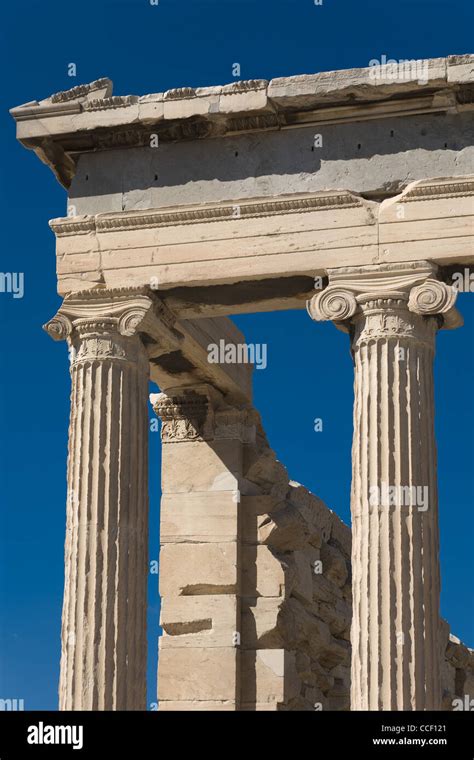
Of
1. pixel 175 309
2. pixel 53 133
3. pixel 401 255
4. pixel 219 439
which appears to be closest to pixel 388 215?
pixel 401 255

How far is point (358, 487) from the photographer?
67.9 feet

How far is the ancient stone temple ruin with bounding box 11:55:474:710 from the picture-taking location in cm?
2047

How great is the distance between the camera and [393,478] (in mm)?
20516

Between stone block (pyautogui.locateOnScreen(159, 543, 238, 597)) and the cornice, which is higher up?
the cornice

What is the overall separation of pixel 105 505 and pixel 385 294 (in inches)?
167

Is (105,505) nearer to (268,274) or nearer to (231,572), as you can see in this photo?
(268,274)

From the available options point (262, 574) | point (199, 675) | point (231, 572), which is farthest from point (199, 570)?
point (199, 675)

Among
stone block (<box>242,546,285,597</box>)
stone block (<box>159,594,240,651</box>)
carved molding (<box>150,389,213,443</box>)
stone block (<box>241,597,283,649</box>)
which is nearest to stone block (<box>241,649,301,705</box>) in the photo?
stone block (<box>241,597,283,649</box>)

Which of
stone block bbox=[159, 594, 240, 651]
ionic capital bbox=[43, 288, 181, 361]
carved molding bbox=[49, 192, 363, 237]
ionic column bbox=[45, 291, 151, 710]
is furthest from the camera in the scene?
stone block bbox=[159, 594, 240, 651]

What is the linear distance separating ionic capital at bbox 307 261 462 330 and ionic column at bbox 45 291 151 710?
2.35m

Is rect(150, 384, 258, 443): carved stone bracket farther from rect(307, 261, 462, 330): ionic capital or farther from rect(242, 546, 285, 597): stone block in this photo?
rect(307, 261, 462, 330): ionic capital

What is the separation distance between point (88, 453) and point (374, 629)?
13.8 feet
